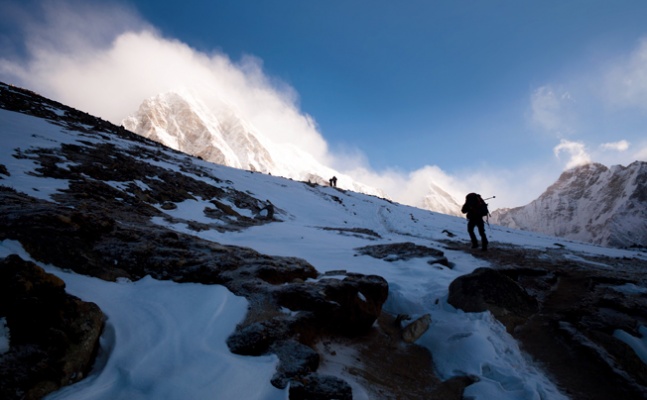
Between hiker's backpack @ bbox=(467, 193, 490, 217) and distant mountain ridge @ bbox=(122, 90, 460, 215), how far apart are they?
10562 centimetres

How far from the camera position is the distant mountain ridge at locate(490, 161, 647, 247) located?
80625 mm

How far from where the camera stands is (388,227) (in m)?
20.2

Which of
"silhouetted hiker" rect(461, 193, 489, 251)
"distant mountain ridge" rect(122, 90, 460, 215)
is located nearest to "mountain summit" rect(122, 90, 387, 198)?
"distant mountain ridge" rect(122, 90, 460, 215)

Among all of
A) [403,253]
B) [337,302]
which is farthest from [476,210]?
[337,302]

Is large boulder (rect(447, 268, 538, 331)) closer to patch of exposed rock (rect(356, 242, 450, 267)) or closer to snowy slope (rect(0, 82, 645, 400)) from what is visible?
snowy slope (rect(0, 82, 645, 400))

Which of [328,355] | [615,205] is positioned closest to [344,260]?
[328,355]

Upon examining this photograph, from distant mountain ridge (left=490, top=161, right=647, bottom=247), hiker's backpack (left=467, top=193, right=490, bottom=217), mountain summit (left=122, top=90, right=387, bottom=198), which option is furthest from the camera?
mountain summit (left=122, top=90, right=387, bottom=198)

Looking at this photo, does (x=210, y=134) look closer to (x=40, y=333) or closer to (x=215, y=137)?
(x=215, y=137)

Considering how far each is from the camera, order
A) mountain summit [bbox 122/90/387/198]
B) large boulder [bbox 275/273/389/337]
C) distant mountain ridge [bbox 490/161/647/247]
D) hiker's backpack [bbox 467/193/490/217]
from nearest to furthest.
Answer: large boulder [bbox 275/273/389/337] → hiker's backpack [bbox 467/193/490/217] → distant mountain ridge [bbox 490/161/647/247] → mountain summit [bbox 122/90/387/198]

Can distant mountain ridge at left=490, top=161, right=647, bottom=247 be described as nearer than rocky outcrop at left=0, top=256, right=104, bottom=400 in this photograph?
No

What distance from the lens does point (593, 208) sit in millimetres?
97500

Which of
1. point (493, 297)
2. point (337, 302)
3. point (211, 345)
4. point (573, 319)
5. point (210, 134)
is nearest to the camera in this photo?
point (211, 345)

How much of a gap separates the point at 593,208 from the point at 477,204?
121234mm

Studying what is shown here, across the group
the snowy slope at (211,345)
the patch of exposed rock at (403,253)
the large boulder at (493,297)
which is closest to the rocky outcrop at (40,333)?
the snowy slope at (211,345)
